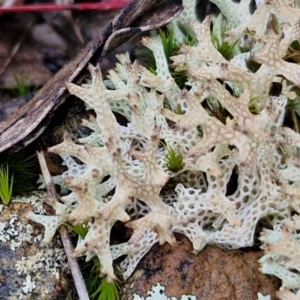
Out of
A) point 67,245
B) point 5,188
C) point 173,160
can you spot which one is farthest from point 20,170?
point 173,160

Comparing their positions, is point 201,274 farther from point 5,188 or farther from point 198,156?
point 5,188

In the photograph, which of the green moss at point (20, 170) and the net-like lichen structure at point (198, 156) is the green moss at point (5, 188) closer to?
the green moss at point (20, 170)

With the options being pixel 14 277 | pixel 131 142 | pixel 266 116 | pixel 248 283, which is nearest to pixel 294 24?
pixel 266 116

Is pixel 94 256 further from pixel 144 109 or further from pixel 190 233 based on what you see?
pixel 144 109

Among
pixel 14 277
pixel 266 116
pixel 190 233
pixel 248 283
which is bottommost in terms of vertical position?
pixel 248 283

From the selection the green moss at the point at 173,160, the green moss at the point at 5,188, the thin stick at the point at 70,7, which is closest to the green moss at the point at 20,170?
the green moss at the point at 5,188

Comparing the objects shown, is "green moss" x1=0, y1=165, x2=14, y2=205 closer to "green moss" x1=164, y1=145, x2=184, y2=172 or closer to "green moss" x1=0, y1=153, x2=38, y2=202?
"green moss" x1=0, y1=153, x2=38, y2=202
